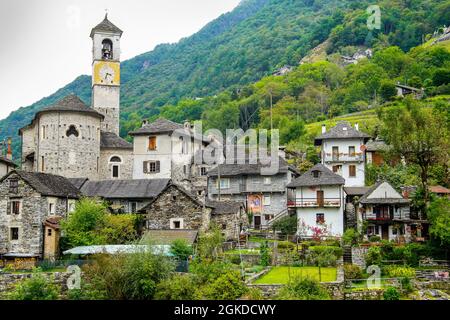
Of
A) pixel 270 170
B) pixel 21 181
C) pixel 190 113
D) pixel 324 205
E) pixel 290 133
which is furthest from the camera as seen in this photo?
pixel 190 113

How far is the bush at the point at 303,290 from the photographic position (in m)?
32.8

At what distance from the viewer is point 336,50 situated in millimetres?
183750

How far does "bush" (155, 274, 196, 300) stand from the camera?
34.2 meters

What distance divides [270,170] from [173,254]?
22.0m

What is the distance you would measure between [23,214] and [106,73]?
32244 millimetres

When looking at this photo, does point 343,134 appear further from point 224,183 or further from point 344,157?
point 224,183

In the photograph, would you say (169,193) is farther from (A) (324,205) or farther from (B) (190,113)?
(B) (190,113)

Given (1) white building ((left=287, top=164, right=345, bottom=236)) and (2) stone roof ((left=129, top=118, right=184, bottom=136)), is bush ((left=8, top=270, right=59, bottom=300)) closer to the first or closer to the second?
(1) white building ((left=287, top=164, right=345, bottom=236))

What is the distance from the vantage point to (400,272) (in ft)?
132

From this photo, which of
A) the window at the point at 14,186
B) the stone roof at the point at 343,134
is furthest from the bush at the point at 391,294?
the stone roof at the point at 343,134

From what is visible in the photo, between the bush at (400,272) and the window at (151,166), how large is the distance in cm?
3092

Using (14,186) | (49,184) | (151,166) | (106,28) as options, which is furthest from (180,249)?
(106,28)

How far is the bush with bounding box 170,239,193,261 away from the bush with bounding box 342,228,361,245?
1241cm

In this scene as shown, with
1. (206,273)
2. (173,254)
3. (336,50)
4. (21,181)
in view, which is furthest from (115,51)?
(336,50)
